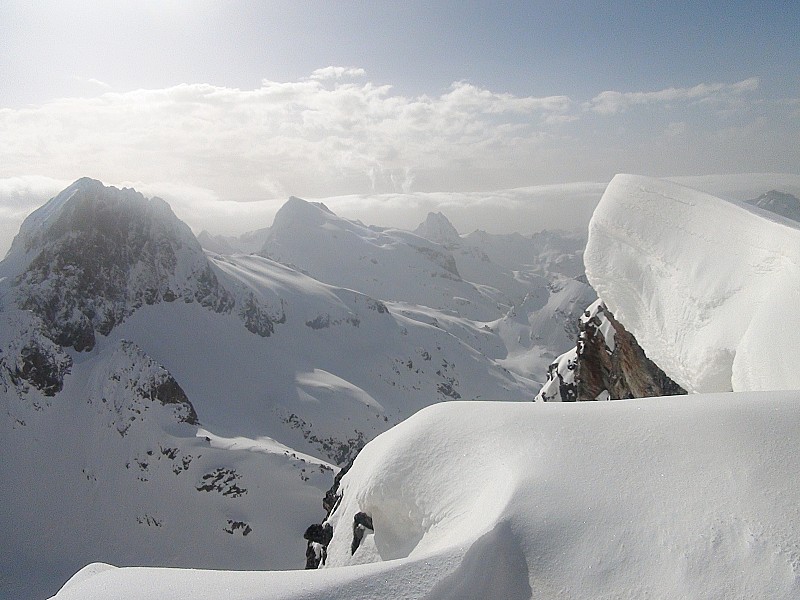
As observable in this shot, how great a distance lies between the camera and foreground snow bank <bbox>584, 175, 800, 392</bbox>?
8.92 m

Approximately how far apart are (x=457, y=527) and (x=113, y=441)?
7563cm

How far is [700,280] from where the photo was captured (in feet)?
36.7

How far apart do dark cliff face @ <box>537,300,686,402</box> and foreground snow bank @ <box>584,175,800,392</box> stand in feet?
11.4

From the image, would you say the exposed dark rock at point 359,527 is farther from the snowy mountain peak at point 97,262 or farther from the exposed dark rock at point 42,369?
the snowy mountain peak at point 97,262

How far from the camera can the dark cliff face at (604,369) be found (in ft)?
57.2

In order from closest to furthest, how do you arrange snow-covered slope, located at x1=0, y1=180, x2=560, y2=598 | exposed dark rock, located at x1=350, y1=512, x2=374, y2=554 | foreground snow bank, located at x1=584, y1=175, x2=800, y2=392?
1. exposed dark rock, located at x1=350, y1=512, x2=374, y2=554
2. foreground snow bank, located at x1=584, y1=175, x2=800, y2=392
3. snow-covered slope, located at x1=0, y1=180, x2=560, y2=598

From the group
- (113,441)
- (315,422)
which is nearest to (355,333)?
(315,422)

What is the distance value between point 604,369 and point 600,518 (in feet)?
68.1

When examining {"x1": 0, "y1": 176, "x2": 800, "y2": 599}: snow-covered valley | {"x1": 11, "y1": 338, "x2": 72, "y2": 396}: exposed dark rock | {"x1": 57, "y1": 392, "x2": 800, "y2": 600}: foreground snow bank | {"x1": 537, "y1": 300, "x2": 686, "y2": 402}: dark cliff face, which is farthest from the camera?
{"x1": 11, "y1": 338, "x2": 72, "y2": 396}: exposed dark rock

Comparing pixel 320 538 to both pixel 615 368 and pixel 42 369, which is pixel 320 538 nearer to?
pixel 615 368

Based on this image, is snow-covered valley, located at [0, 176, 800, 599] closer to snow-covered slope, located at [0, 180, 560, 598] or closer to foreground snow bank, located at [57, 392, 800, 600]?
foreground snow bank, located at [57, 392, 800, 600]

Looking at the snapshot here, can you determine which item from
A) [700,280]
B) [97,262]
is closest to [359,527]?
[700,280]

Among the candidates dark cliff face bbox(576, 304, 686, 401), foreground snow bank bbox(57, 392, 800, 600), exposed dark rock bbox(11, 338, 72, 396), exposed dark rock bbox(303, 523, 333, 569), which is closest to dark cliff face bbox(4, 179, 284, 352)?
exposed dark rock bbox(11, 338, 72, 396)

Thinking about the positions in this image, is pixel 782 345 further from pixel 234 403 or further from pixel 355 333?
pixel 355 333
